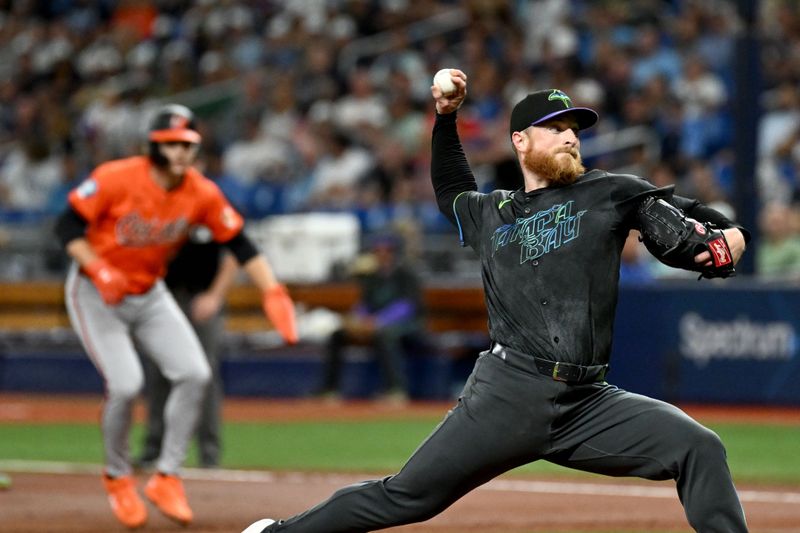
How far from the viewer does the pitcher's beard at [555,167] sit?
5441mm

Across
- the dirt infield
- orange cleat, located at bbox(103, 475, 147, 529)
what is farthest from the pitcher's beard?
orange cleat, located at bbox(103, 475, 147, 529)

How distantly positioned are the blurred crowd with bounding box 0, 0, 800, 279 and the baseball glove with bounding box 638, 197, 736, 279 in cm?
820

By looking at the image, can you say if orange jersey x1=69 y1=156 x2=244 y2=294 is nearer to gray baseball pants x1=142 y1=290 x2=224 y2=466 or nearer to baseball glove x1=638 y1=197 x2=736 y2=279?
gray baseball pants x1=142 y1=290 x2=224 y2=466

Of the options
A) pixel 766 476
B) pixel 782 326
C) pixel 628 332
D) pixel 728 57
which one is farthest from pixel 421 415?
pixel 728 57

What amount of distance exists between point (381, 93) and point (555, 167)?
1508 cm

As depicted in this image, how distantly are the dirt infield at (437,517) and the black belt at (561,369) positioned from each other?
249 centimetres

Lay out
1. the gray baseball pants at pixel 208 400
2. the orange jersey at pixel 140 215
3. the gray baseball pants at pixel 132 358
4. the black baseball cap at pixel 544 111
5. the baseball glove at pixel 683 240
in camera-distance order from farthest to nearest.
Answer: the gray baseball pants at pixel 208 400
the orange jersey at pixel 140 215
the gray baseball pants at pixel 132 358
the black baseball cap at pixel 544 111
the baseball glove at pixel 683 240

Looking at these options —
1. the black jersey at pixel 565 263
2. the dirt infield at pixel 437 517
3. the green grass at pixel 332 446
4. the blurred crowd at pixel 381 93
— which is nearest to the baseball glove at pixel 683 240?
the black jersey at pixel 565 263

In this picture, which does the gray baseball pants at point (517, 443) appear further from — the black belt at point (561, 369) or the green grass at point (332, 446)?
the green grass at point (332, 446)

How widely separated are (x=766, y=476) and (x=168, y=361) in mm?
4456

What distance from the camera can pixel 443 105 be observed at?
5.85m

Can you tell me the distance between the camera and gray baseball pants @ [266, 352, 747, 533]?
5273 mm

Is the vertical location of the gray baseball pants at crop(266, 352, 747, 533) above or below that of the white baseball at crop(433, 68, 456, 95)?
below

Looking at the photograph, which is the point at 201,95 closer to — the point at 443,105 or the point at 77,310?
the point at 77,310
